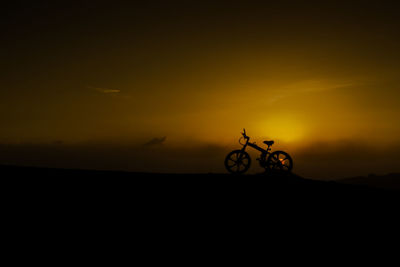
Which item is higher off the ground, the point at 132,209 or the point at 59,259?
the point at 132,209

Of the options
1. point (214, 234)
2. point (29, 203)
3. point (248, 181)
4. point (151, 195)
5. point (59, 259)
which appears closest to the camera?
point (59, 259)

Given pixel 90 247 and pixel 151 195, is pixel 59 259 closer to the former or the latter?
pixel 90 247

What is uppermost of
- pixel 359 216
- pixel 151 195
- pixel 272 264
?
pixel 151 195

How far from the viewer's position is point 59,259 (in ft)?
21.6

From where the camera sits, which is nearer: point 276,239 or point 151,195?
point 276,239

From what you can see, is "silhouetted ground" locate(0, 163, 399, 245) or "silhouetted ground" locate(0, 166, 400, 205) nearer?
"silhouetted ground" locate(0, 163, 399, 245)

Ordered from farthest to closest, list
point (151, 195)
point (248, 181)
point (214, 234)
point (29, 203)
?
point (248, 181)
point (151, 195)
point (29, 203)
point (214, 234)

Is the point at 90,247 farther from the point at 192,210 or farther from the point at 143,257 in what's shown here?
the point at 192,210

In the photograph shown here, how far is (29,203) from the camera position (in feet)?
28.9

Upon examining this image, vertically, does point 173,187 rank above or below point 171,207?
above

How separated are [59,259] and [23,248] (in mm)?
831

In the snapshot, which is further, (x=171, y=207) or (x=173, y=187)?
(x=173, y=187)

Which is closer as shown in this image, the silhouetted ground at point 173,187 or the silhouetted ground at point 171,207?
the silhouetted ground at point 171,207

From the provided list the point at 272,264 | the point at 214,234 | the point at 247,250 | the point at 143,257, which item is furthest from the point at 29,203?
the point at 272,264
